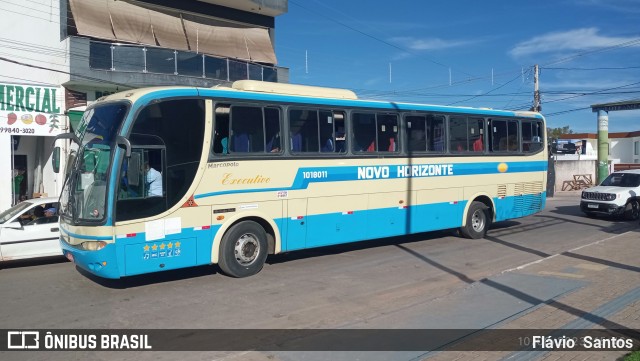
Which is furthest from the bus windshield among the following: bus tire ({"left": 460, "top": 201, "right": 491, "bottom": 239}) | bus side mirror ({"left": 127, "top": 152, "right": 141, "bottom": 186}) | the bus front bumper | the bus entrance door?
bus tire ({"left": 460, "top": 201, "right": 491, "bottom": 239})

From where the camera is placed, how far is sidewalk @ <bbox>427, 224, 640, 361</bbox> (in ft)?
17.9

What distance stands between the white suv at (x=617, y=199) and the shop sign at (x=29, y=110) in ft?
62.1

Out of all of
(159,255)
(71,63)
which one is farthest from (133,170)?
(71,63)

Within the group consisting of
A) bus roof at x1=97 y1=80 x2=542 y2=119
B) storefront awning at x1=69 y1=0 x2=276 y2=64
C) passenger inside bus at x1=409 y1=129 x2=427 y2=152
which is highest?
storefront awning at x1=69 y1=0 x2=276 y2=64


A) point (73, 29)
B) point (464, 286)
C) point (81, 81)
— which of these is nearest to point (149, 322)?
point (464, 286)

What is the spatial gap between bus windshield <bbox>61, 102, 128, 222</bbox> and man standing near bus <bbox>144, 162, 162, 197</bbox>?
23.5 inches

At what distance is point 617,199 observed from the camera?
720 inches

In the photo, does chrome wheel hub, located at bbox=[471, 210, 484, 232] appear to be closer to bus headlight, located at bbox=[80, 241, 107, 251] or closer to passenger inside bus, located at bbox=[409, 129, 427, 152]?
passenger inside bus, located at bbox=[409, 129, 427, 152]

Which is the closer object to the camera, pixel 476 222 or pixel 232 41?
pixel 476 222

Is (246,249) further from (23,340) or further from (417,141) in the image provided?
(417,141)

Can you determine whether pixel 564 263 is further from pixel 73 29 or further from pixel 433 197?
pixel 73 29

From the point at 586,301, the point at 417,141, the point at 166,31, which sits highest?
the point at 166,31

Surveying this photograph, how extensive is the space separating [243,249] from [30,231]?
4491mm

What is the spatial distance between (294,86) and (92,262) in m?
5.15
